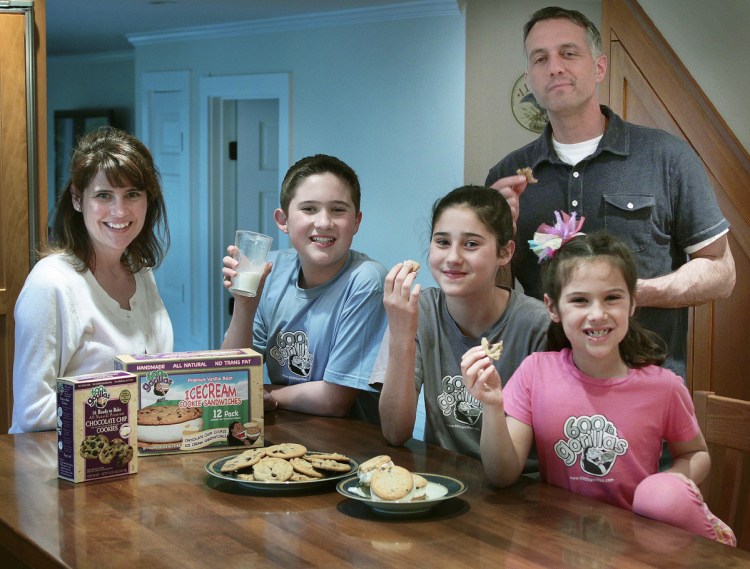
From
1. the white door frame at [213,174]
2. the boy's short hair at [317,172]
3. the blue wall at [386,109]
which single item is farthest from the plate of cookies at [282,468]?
the white door frame at [213,174]

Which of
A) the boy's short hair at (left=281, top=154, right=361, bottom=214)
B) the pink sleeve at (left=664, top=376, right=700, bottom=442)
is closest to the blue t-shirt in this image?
the boy's short hair at (left=281, top=154, right=361, bottom=214)

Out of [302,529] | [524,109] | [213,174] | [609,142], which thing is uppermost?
[524,109]

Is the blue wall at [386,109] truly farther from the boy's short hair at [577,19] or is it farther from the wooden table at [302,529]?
the wooden table at [302,529]

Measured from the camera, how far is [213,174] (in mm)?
7105

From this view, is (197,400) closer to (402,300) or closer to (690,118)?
(402,300)

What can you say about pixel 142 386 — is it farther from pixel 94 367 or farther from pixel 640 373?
pixel 640 373

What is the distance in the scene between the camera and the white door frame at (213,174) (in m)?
6.81

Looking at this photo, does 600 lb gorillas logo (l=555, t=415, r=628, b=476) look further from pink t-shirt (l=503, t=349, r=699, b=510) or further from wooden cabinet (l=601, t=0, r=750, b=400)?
wooden cabinet (l=601, t=0, r=750, b=400)

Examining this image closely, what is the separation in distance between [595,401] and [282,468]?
2.14ft

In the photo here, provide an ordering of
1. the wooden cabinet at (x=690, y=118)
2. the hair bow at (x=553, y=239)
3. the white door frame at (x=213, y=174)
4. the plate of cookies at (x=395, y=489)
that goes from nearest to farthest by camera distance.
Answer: the plate of cookies at (x=395, y=489) → the hair bow at (x=553, y=239) → the wooden cabinet at (x=690, y=118) → the white door frame at (x=213, y=174)

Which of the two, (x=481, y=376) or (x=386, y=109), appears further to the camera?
(x=386, y=109)

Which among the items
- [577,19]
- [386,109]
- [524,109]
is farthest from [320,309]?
[386,109]

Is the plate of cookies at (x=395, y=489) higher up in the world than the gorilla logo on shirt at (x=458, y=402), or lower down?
lower down

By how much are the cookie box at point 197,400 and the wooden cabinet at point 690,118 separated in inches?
88.9
